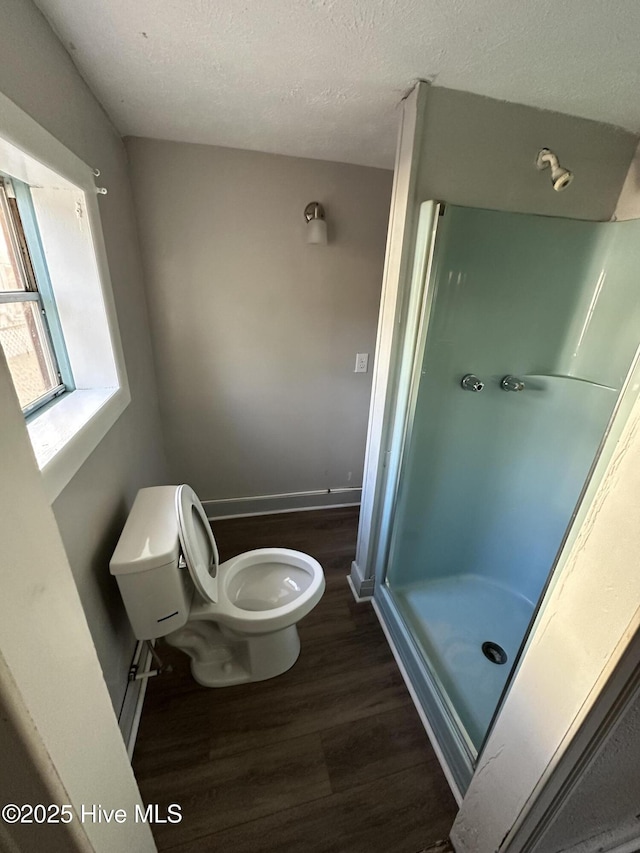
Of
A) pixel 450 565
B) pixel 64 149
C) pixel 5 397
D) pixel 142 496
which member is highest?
pixel 64 149

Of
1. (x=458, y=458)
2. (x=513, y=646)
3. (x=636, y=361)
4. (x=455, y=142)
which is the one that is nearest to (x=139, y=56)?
(x=455, y=142)

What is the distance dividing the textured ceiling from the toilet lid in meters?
1.32

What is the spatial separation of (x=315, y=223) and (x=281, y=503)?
67.8 inches

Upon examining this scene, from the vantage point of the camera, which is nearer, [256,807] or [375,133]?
[256,807]

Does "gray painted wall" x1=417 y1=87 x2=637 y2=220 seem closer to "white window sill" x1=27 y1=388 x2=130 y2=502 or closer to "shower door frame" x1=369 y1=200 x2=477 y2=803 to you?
"shower door frame" x1=369 y1=200 x2=477 y2=803

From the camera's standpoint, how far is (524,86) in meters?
1.00

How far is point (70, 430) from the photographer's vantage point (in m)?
0.93

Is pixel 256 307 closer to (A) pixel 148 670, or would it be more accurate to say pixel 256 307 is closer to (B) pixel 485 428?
(B) pixel 485 428

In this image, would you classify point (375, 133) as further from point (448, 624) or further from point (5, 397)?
point (448, 624)

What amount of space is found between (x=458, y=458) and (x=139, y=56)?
182 centimetres

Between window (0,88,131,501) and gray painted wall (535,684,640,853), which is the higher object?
window (0,88,131,501)

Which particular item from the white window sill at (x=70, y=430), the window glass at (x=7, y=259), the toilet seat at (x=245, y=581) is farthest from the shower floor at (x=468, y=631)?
the window glass at (x=7, y=259)

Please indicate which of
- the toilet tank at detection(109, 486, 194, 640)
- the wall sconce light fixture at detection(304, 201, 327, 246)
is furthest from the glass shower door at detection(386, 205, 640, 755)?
the toilet tank at detection(109, 486, 194, 640)

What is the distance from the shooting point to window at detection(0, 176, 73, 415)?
3.17 ft
